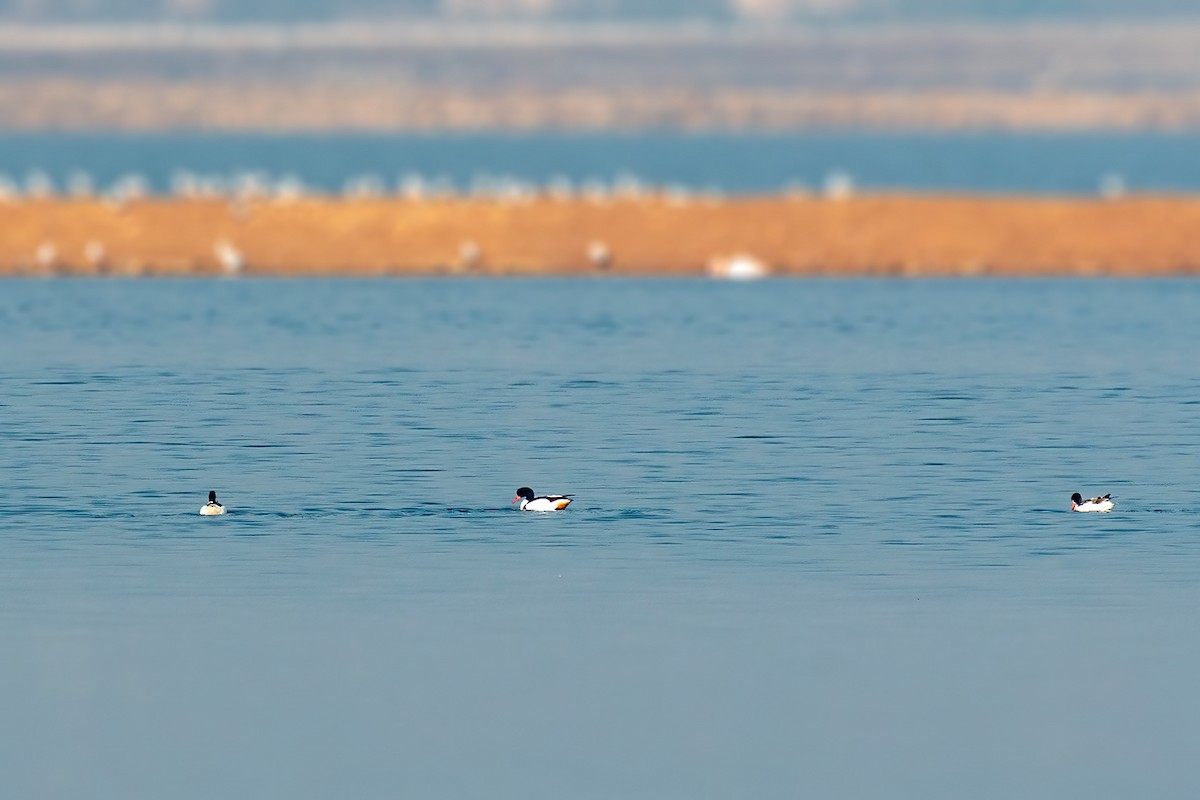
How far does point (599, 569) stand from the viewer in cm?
2194

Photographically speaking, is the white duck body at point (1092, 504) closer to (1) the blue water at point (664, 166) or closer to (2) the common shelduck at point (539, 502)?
(2) the common shelduck at point (539, 502)

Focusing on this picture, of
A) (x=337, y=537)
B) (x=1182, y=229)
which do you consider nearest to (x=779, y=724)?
(x=337, y=537)

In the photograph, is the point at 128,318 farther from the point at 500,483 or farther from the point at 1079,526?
the point at 1079,526

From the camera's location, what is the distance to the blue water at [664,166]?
117 meters

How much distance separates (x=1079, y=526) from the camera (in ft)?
79.8

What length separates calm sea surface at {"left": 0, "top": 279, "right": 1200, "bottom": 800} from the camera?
15898mm

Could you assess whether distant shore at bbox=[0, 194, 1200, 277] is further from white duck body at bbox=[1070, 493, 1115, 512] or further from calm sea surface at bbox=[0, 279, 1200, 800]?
white duck body at bbox=[1070, 493, 1115, 512]

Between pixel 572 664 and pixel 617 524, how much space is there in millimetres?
6149

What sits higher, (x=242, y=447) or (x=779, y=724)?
(x=242, y=447)

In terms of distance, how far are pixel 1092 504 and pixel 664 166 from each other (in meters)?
124

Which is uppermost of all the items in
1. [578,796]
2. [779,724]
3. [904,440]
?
[904,440]

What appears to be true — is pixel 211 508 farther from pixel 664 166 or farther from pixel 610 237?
pixel 664 166

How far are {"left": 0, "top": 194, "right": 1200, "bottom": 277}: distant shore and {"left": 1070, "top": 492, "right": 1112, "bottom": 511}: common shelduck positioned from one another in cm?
2978

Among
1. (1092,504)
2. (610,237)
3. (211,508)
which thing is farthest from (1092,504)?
(610,237)
